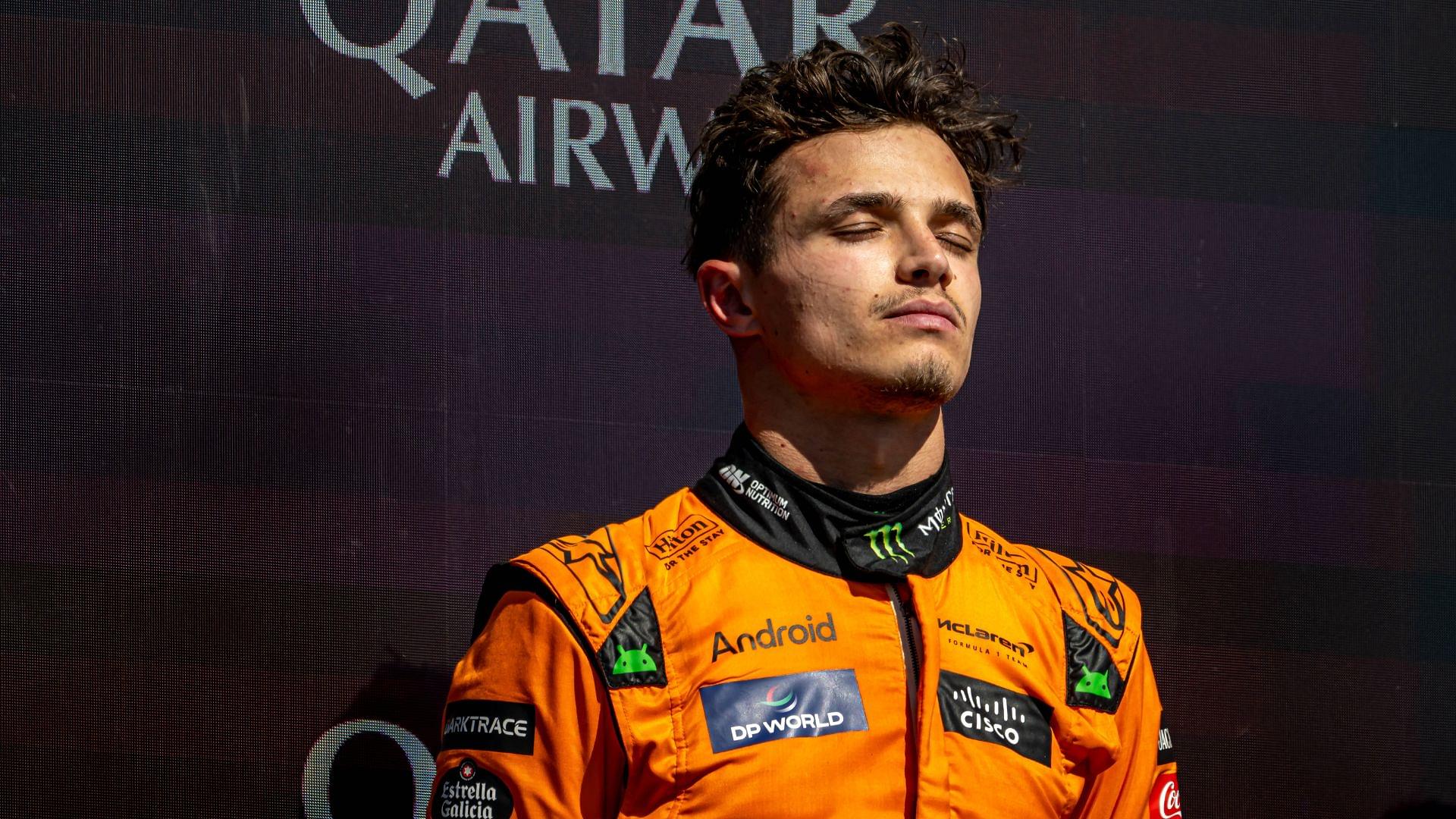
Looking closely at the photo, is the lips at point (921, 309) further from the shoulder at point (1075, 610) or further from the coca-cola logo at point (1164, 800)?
the coca-cola logo at point (1164, 800)

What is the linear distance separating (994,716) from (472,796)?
589 millimetres

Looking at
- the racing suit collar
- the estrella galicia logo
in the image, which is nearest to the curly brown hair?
the racing suit collar

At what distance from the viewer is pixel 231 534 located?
2.64m

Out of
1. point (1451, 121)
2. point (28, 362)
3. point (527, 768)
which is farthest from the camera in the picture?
point (1451, 121)

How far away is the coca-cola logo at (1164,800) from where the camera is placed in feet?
6.81

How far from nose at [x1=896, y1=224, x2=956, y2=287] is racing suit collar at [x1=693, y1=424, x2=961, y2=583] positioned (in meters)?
0.25

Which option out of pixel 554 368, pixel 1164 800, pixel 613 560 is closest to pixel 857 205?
pixel 613 560

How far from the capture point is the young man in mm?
1840

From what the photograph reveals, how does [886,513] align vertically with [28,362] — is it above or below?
below

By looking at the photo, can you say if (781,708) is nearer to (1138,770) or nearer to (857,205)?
(1138,770)

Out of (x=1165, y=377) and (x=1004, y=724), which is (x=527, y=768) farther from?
(x=1165, y=377)

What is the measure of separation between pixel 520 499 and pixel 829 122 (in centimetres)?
95

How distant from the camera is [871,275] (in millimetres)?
1971

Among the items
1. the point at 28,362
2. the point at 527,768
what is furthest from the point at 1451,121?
the point at 28,362
